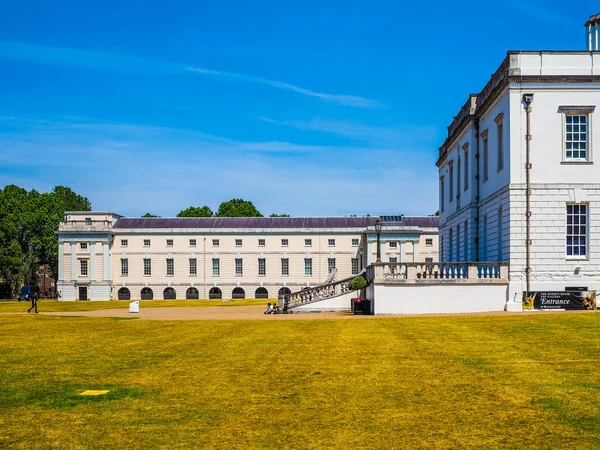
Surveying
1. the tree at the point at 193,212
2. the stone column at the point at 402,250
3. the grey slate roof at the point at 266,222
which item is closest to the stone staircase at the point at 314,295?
the stone column at the point at 402,250

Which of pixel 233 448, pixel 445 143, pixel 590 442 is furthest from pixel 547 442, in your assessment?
pixel 445 143

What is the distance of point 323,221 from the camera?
341 feet

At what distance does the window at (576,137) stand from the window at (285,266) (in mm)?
71106

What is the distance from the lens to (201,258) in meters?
102

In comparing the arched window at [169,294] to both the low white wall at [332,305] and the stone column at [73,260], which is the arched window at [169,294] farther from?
the low white wall at [332,305]

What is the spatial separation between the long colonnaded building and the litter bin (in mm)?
64438

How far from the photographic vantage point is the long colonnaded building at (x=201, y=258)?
10156 cm

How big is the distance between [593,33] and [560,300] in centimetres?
1563

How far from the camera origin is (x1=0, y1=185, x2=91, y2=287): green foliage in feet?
341

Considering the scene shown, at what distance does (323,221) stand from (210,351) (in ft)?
283

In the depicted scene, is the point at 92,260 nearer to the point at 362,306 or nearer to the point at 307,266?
the point at 307,266

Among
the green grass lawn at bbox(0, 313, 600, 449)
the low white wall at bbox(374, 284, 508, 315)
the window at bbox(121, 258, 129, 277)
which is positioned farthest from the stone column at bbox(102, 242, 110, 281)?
the green grass lawn at bbox(0, 313, 600, 449)

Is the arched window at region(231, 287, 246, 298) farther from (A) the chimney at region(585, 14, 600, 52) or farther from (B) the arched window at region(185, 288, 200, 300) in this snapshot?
(A) the chimney at region(585, 14, 600, 52)

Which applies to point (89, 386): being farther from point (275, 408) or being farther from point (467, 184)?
point (467, 184)
